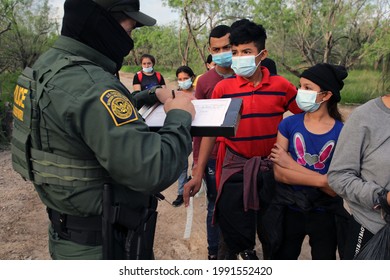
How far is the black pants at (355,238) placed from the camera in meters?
1.65

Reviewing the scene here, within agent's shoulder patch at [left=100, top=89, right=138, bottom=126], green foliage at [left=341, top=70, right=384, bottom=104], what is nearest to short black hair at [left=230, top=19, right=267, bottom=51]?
agent's shoulder patch at [left=100, top=89, right=138, bottom=126]

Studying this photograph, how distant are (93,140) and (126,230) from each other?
0.50 m

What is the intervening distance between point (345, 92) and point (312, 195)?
12.9 metres

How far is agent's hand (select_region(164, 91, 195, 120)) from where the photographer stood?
1.39 m

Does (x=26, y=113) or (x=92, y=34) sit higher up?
(x=92, y=34)

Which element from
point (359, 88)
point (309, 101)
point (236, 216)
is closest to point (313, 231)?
point (236, 216)

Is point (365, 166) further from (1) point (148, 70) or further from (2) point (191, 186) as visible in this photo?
(1) point (148, 70)

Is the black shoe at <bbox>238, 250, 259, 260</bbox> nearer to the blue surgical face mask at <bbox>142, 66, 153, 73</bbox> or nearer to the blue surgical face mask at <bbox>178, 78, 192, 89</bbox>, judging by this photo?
the blue surgical face mask at <bbox>178, 78, 192, 89</bbox>

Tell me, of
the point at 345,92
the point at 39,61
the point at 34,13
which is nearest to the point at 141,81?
the point at 39,61

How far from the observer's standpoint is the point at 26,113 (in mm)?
1266

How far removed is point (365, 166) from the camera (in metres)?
1.62

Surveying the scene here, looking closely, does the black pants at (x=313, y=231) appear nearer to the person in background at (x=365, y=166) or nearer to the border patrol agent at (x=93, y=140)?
the person in background at (x=365, y=166)

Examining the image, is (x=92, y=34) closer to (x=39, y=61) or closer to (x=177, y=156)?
(x=39, y=61)
